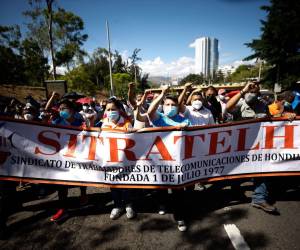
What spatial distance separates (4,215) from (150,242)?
212 cm

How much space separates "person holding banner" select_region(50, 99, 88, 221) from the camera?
3.25 meters

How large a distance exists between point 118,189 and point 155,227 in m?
0.82

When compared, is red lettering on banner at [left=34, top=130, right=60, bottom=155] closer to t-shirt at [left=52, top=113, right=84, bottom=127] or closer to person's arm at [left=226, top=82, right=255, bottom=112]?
t-shirt at [left=52, top=113, right=84, bottom=127]

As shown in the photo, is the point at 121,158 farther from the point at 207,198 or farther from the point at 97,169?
the point at 207,198

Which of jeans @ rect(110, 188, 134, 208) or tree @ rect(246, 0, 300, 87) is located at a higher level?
tree @ rect(246, 0, 300, 87)

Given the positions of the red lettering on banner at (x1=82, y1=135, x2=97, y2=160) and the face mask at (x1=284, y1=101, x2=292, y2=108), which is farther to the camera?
the face mask at (x1=284, y1=101, x2=292, y2=108)

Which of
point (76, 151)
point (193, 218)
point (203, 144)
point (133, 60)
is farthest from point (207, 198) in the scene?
point (133, 60)

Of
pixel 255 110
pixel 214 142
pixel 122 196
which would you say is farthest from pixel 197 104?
pixel 122 196

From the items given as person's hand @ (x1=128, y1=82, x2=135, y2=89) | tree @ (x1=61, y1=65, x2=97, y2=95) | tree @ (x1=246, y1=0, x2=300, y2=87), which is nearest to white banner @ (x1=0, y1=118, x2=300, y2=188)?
person's hand @ (x1=128, y1=82, x2=135, y2=89)

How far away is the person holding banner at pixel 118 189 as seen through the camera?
3.22m

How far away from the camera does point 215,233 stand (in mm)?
2746

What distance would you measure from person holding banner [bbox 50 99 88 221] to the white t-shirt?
75.7 inches

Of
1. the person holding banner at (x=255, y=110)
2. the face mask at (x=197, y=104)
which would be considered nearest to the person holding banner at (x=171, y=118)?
the face mask at (x=197, y=104)

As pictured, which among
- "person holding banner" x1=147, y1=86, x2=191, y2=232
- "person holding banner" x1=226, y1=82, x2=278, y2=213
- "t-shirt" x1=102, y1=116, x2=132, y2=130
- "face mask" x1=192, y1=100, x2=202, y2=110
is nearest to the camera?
"person holding banner" x1=147, y1=86, x2=191, y2=232
